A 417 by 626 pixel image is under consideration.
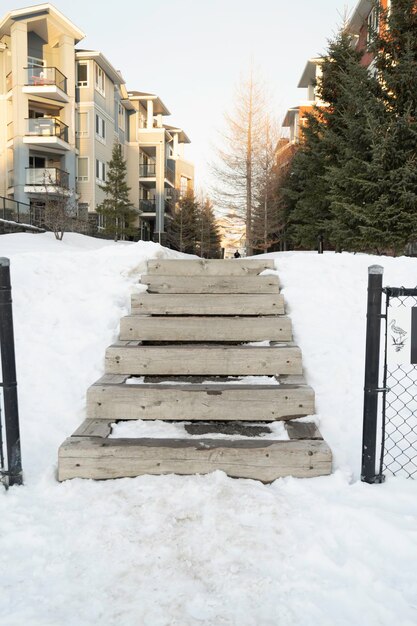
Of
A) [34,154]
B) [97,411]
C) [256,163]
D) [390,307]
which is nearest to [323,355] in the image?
[390,307]

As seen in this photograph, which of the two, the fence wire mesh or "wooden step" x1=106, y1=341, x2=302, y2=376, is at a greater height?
"wooden step" x1=106, y1=341, x2=302, y2=376

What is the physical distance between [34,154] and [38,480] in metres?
30.7

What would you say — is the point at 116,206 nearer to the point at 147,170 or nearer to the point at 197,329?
the point at 147,170

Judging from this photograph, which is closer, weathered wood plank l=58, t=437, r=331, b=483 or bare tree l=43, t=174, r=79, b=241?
weathered wood plank l=58, t=437, r=331, b=483

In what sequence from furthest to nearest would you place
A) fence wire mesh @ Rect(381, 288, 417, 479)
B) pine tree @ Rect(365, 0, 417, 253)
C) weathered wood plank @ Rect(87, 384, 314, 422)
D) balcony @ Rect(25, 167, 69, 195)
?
balcony @ Rect(25, 167, 69, 195) < pine tree @ Rect(365, 0, 417, 253) < weathered wood plank @ Rect(87, 384, 314, 422) < fence wire mesh @ Rect(381, 288, 417, 479)

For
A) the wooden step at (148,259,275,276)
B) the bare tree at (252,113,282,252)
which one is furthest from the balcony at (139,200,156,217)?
the wooden step at (148,259,275,276)

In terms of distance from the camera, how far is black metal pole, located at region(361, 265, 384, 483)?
290 centimetres

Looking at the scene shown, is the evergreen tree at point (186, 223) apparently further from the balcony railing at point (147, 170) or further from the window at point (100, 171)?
the window at point (100, 171)

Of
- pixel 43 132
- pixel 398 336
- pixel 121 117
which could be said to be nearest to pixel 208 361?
pixel 398 336

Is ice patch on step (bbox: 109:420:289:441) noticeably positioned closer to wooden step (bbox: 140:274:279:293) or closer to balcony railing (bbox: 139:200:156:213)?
wooden step (bbox: 140:274:279:293)

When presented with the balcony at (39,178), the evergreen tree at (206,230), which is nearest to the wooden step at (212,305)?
the balcony at (39,178)

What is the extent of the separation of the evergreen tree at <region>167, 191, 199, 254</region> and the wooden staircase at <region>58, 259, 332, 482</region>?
111 ft

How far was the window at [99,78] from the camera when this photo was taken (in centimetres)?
3197

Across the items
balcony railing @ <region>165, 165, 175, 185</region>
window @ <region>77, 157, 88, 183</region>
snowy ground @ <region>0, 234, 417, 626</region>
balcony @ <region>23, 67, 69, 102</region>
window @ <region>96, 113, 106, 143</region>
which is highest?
balcony @ <region>23, 67, 69, 102</region>
